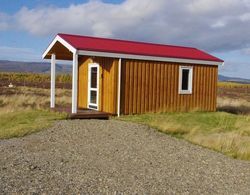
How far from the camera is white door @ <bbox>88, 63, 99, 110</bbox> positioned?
17.8 metres

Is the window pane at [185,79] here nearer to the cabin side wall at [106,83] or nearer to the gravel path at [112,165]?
the cabin side wall at [106,83]

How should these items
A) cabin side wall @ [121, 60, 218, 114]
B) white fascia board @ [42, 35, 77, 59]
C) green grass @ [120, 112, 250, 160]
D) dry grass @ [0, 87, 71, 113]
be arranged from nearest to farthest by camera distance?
green grass @ [120, 112, 250, 160] → white fascia board @ [42, 35, 77, 59] → cabin side wall @ [121, 60, 218, 114] → dry grass @ [0, 87, 71, 113]

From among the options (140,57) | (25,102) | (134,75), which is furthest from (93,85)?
(25,102)

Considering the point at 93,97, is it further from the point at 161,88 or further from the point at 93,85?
the point at 161,88

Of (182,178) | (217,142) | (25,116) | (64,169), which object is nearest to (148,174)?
(182,178)

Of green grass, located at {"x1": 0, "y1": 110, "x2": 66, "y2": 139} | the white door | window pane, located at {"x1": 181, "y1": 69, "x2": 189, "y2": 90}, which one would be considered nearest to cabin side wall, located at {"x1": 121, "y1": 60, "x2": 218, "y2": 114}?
window pane, located at {"x1": 181, "y1": 69, "x2": 189, "y2": 90}

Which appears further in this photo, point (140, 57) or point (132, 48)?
point (132, 48)

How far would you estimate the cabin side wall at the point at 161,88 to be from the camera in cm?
1677

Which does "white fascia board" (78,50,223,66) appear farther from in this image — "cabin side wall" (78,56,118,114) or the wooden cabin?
"cabin side wall" (78,56,118,114)

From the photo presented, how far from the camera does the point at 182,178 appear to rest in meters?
8.08

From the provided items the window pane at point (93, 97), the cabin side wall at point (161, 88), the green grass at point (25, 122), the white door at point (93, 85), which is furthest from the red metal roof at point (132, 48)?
the green grass at point (25, 122)

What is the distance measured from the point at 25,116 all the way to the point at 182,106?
23.9 feet

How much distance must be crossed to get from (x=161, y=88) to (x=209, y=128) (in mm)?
3375

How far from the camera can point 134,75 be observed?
16.9 m
